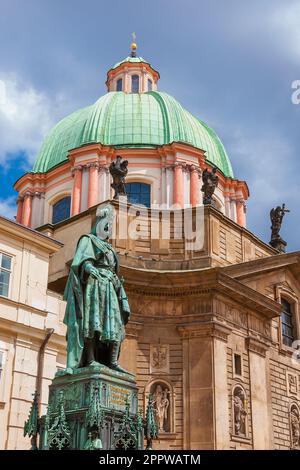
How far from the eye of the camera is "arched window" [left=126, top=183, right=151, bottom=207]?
3356 cm

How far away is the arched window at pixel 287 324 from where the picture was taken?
30.2 meters

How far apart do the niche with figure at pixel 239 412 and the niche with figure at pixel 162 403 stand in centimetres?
253

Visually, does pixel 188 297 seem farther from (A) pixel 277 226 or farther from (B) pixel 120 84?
(B) pixel 120 84

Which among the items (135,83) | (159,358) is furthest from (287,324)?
(135,83)

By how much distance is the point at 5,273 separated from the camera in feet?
77.1

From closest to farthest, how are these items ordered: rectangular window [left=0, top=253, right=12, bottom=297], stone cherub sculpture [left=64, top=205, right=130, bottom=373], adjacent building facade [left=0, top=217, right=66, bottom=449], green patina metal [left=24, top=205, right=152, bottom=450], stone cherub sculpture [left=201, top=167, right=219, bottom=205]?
green patina metal [left=24, top=205, right=152, bottom=450]
stone cherub sculpture [left=64, top=205, right=130, bottom=373]
adjacent building facade [left=0, top=217, right=66, bottom=449]
rectangular window [left=0, top=253, right=12, bottom=297]
stone cherub sculpture [left=201, top=167, right=219, bottom=205]

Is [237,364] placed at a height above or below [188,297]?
below

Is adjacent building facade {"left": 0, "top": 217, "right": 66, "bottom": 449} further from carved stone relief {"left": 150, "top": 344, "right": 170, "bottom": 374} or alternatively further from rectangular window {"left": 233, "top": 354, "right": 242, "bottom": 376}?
rectangular window {"left": 233, "top": 354, "right": 242, "bottom": 376}

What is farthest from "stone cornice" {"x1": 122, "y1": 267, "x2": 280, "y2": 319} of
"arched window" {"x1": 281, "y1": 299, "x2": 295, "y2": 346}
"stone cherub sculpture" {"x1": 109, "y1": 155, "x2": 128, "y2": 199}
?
"arched window" {"x1": 281, "y1": 299, "x2": 295, "y2": 346}

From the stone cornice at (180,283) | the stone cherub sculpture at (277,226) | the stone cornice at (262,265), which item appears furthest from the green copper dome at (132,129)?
the stone cornice at (180,283)

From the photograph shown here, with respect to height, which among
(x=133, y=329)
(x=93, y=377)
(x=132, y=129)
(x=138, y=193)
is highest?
(x=132, y=129)

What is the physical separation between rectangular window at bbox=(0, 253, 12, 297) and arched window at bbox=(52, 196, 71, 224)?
36.0 ft

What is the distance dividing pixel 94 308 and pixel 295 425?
21.7 meters

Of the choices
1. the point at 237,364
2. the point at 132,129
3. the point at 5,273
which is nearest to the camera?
the point at 5,273
